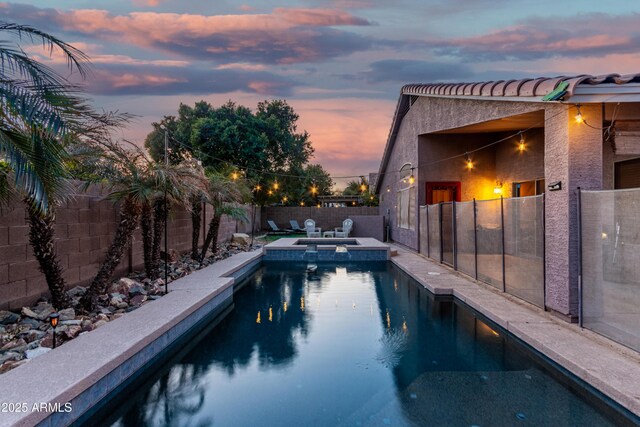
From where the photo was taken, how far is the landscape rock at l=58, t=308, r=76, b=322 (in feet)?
16.0

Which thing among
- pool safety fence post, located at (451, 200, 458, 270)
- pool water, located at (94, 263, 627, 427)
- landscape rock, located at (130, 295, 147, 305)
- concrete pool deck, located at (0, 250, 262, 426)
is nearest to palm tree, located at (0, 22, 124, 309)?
concrete pool deck, located at (0, 250, 262, 426)

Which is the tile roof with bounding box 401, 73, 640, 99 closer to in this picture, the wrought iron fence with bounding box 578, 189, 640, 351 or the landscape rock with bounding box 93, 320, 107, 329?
the wrought iron fence with bounding box 578, 189, 640, 351

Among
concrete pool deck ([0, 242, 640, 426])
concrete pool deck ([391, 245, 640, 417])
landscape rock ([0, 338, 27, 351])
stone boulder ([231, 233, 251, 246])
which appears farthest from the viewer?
stone boulder ([231, 233, 251, 246])

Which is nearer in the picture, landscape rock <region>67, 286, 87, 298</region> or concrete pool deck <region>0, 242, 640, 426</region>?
concrete pool deck <region>0, 242, 640, 426</region>

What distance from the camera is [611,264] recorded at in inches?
162

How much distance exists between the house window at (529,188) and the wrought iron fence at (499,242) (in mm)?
2489

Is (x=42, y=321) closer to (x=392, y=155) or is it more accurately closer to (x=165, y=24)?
(x=165, y=24)

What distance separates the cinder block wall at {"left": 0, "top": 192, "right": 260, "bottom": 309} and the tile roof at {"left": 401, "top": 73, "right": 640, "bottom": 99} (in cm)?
739

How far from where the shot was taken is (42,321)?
4816 mm

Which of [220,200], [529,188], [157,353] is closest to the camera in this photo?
[157,353]

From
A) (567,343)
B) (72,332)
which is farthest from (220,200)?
(567,343)

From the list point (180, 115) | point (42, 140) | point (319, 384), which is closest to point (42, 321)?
point (42, 140)

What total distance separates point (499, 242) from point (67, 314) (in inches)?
276

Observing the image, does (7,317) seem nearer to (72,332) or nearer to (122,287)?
(72,332)
